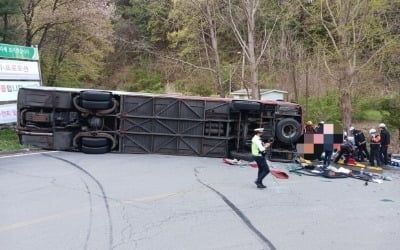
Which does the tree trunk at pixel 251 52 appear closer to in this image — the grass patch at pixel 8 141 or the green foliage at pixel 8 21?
the green foliage at pixel 8 21

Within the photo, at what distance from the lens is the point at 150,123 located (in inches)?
694

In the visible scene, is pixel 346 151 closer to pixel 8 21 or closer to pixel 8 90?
pixel 8 90

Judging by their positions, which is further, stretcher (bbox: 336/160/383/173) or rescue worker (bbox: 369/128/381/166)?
rescue worker (bbox: 369/128/381/166)

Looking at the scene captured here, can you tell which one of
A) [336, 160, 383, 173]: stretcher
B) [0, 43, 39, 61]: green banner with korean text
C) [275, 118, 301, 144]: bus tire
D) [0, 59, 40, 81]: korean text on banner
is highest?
[0, 43, 39, 61]: green banner with korean text

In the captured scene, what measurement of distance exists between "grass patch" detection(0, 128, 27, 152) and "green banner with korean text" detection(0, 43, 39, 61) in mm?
3166

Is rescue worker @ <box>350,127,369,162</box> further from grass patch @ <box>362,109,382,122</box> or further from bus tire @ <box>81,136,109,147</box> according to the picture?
grass patch @ <box>362,109,382,122</box>

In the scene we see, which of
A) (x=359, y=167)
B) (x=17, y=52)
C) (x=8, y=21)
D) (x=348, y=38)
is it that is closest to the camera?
(x=359, y=167)

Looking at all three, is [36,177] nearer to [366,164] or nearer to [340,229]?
[340,229]

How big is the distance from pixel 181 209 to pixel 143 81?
125 feet

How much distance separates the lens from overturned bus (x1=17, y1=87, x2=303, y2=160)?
1694cm

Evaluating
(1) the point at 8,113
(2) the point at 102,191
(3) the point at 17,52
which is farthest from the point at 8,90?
(2) the point at 102,191

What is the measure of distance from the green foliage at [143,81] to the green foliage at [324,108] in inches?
665

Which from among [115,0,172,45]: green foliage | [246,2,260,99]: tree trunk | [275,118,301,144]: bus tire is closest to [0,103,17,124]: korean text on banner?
[275,118,301,144]: bus tire

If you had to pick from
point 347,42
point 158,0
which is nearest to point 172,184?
point 347,42
